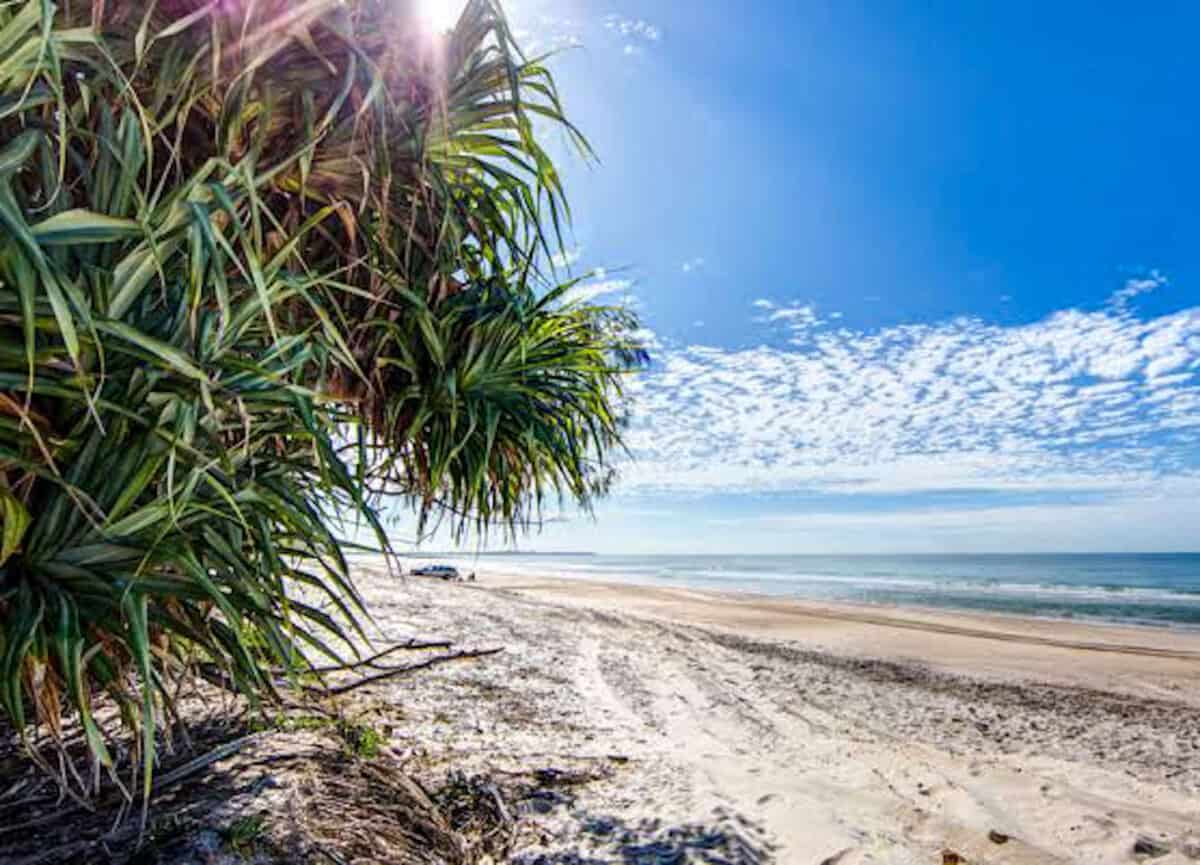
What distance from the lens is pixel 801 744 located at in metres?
5.23

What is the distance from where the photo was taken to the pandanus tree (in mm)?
1516

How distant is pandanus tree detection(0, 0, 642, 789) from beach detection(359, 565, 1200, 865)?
0.87 metres

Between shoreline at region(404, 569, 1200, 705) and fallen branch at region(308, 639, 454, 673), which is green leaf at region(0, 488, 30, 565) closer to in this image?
fallen branch at region(308, 639, 454, 673)

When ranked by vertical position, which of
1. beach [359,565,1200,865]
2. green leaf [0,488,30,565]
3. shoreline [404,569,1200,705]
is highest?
green leaf [0,488,30,565]

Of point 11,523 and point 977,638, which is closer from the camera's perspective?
point 11,523

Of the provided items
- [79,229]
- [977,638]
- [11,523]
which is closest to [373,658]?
[11,523]

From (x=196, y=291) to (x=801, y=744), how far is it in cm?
506

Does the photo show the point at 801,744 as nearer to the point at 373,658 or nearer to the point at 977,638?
the point at 373,658

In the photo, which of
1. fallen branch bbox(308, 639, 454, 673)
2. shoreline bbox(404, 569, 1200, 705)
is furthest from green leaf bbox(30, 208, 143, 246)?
shoreline bbox(404, 569, 1200, 705)

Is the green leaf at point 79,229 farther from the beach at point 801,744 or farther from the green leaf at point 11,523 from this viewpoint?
the beach at point 801,744

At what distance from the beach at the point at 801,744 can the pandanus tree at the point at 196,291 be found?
867 millimetres

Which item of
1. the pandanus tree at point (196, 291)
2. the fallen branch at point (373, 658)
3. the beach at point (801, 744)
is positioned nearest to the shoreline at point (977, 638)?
the beach at point (801, 744)

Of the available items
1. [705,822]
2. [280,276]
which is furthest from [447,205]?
[705,822]

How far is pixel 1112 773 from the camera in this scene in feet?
17.1
